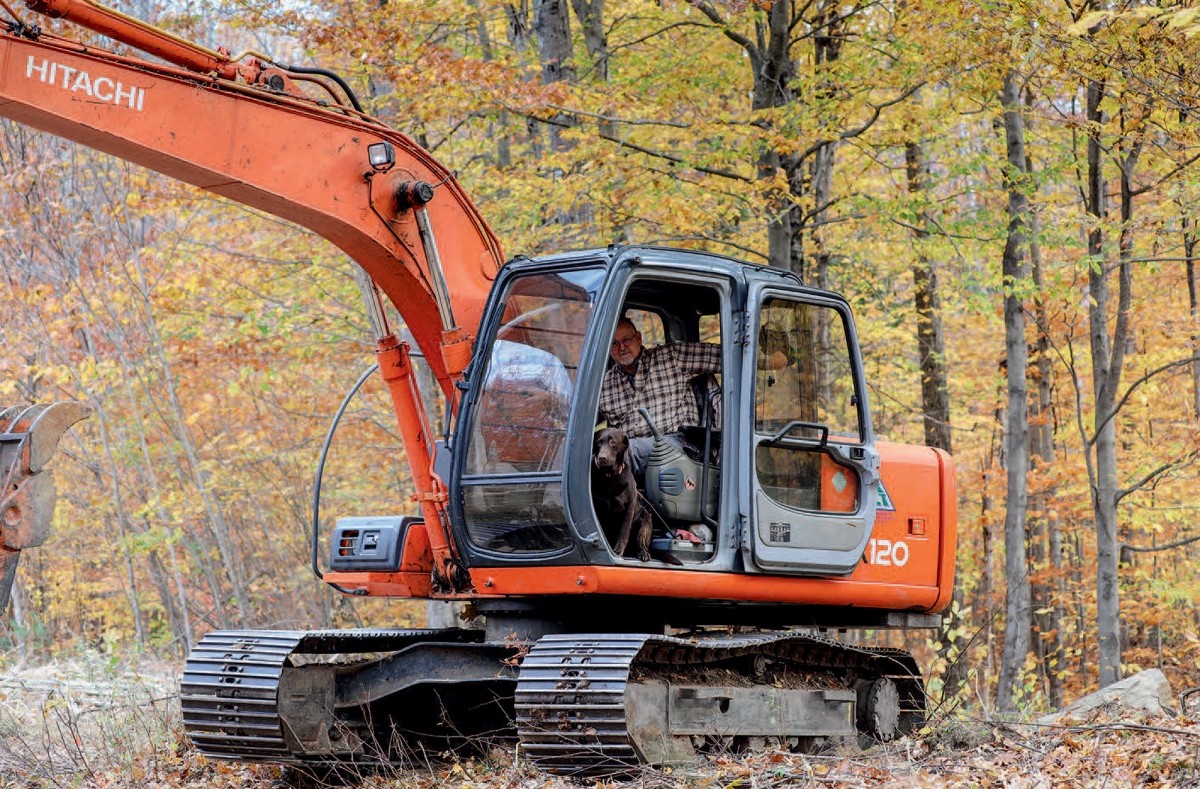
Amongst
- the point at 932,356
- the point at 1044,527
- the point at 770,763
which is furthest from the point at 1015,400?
the point at 1044,527

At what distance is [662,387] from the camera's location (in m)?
6.75

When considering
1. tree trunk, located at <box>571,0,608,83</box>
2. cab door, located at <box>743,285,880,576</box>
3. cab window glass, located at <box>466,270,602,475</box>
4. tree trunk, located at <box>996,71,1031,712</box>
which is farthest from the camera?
tree trunk, located at <box>571,0,608,83</box>

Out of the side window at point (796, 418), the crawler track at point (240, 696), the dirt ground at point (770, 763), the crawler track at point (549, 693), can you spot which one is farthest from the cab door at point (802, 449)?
the crawler track at point (240, 696)

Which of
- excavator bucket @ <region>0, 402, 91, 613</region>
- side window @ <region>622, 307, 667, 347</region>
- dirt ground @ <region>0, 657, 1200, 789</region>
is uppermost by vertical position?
side window @ <region>622, 307, 667, 347</region>

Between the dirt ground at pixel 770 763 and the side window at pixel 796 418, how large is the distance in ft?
4.38

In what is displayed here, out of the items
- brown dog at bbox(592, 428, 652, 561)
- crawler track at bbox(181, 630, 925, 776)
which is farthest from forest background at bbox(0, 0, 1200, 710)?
brown dog at bbox(592, 428, 652, 561)

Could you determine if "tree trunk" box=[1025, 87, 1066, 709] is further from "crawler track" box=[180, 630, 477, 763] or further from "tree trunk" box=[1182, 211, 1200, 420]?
"crawler track" box=[180, 630, 477, 763]

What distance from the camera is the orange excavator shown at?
5844 millimetres

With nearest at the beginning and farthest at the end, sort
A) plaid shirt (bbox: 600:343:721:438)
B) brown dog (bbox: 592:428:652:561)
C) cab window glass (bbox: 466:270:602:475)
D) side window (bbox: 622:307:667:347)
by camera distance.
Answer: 1. brown dog (bbox: 592:428:652:561)
2. cab window glass (bbox: 466:270:602:475)
3. plaid shirt (bbox: 600:343:721:438)
4. side window (bbox: 622:307:667:347)

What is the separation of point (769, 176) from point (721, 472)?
6.19m

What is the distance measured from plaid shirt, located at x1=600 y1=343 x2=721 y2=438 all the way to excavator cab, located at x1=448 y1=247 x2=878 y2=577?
0.11 ft

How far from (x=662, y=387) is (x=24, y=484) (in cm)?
321

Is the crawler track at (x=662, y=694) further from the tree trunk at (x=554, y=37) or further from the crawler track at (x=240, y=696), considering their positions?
the tree trunk at (x=554, y=37)

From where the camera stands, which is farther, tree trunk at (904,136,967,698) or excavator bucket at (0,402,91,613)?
tree trunk at (904,136,967,698)
